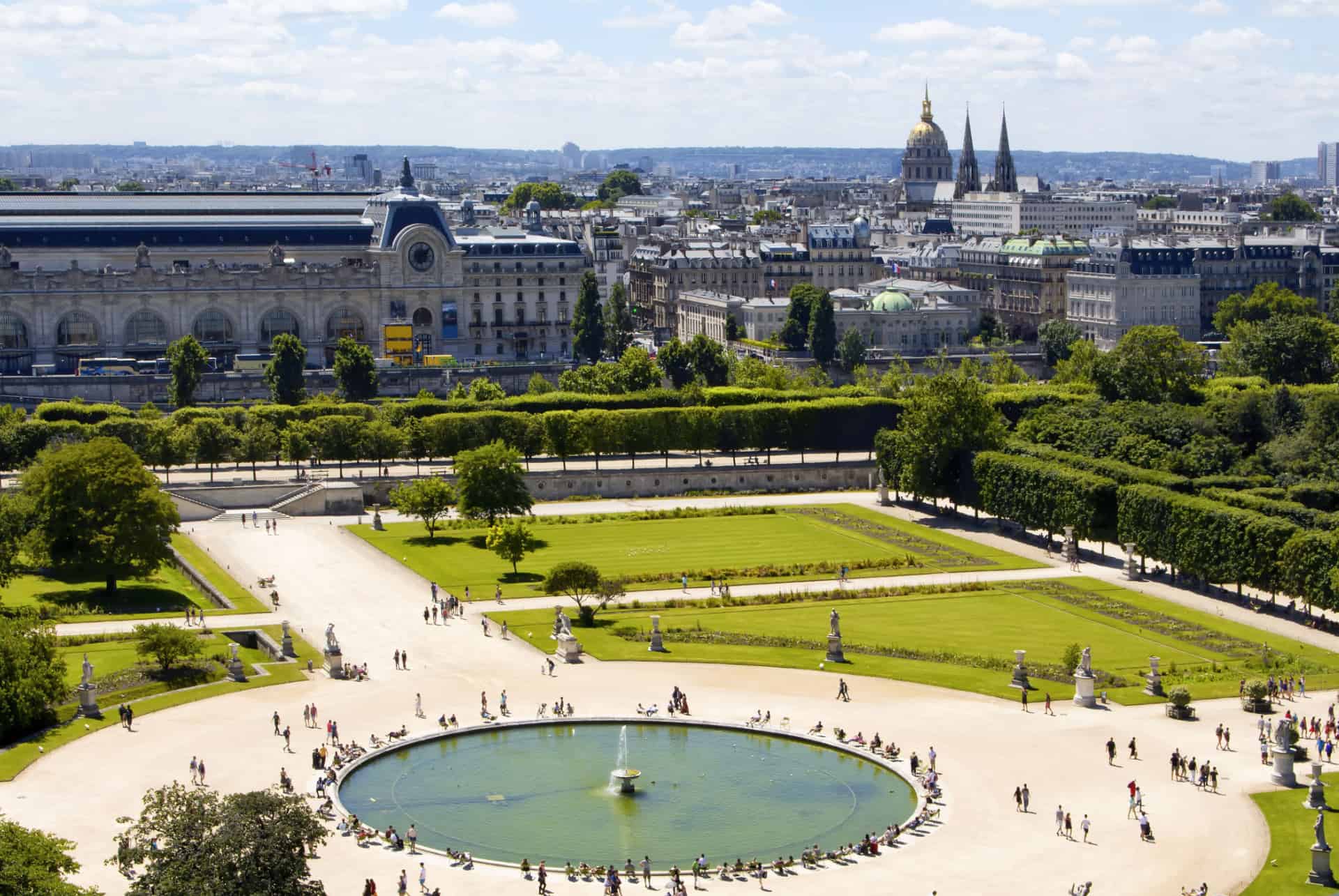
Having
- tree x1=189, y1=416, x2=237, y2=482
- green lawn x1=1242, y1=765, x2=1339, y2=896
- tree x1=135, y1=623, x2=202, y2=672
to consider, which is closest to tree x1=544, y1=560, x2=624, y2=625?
tree x1=135, y1=623, x2=202, y2=672

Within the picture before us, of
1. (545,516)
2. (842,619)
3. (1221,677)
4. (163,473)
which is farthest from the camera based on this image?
(163,473)

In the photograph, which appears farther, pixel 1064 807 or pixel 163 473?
pixel 163 473

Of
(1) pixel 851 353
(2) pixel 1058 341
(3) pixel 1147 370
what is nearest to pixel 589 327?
(1) pixel 851 353

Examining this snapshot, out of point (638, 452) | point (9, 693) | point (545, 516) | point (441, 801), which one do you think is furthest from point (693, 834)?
point (638, 452)

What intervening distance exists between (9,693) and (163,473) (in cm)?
6532

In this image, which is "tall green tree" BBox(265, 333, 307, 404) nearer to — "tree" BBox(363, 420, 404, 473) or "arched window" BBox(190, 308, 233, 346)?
"arched window" BBox(190, 308, 233, 346)

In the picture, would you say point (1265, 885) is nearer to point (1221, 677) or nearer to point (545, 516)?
point (1221, 677)

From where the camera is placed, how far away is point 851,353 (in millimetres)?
191500

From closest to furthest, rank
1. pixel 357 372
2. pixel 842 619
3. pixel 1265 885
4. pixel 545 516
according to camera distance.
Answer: pixel 1265 885 → pixel 842 619 → pixel 545 516 → pixel 357 372

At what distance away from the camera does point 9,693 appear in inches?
2835

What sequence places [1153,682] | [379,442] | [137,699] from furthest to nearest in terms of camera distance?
[379,442] → [1153,682] → [137,699]

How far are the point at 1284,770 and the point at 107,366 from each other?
125930mm

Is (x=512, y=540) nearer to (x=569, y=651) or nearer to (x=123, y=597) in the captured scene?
(x=569, y=651)

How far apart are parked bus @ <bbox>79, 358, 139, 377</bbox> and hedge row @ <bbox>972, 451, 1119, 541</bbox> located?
3173 inches
